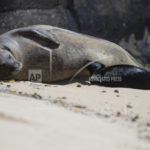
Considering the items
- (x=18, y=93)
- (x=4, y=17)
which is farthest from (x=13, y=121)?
(x=4, y=17)

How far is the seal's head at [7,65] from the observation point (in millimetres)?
6191

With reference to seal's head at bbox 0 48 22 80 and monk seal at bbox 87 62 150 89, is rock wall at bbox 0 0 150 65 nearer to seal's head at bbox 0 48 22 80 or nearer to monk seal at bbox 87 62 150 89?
seal's head at bbox 0 48 22 80

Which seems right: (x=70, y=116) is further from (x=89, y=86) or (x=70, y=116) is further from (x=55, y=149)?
(x=89, y=86)

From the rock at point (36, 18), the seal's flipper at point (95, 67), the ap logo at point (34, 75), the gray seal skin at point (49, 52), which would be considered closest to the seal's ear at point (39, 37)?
the gray seal skin at point (49, 52)

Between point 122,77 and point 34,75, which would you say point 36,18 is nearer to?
point 34,75

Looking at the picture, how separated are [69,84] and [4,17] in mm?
3106

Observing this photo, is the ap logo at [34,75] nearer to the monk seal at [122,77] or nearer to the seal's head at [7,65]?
the seal's head at [7,65]

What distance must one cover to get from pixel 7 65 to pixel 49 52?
0.81 m

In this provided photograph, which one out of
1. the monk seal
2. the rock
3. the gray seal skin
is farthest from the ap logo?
the rock

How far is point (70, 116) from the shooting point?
3.48m

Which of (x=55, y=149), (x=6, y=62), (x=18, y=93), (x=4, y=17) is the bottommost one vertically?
(x=55, y=149)

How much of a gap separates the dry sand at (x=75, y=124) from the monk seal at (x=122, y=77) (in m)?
1.61

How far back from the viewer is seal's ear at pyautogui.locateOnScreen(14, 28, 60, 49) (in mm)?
6797

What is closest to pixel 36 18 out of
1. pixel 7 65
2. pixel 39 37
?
pixel 39 37
